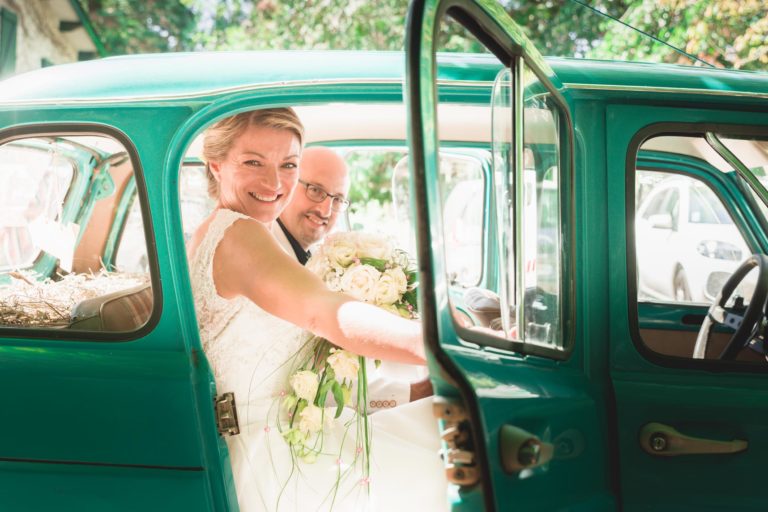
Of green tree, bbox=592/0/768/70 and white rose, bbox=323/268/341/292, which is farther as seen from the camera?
green tree, bbox=592/0/768/70

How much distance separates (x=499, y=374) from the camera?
4.83 feet

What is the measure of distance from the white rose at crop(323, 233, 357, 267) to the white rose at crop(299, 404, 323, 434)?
0.48 metres

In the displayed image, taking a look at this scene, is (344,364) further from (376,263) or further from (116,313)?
(116,313)

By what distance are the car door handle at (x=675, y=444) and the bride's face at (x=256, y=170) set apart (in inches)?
51.4

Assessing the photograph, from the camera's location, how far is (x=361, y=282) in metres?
2.12

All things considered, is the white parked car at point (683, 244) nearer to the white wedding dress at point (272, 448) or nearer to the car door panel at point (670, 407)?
the car door panel at point (670, 407)

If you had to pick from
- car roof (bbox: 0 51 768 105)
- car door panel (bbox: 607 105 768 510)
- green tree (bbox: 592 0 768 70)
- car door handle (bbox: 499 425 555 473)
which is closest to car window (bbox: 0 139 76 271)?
car roof (bbox: 0 51 768 105)

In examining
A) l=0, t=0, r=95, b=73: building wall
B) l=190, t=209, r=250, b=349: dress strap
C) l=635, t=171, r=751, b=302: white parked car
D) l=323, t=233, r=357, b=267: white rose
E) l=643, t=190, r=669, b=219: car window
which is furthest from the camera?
l=0, t=0, r=95, b=73: building wall

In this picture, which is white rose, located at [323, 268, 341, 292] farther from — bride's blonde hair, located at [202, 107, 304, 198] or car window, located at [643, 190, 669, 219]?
car window, located at [643, 190, 669, 219]

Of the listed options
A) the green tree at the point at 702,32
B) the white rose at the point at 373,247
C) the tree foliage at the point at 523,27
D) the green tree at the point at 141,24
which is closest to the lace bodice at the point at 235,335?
the white rose at the point at 373,247

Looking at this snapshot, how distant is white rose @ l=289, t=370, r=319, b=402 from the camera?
2016 mm

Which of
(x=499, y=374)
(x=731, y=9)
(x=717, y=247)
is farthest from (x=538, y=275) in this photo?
(x=731, y=9)

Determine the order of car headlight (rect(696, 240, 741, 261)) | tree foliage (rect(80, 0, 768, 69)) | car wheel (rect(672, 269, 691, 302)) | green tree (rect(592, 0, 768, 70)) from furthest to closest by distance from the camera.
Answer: tree foliage (rect(80, 0, 768, 69)), green tree (rect(592, 0, 768, 70)), car wheel (rect(672, 269, 691, 302)), car headlight (rect(696, 240, 741, 261))

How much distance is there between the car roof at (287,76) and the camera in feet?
6.01
